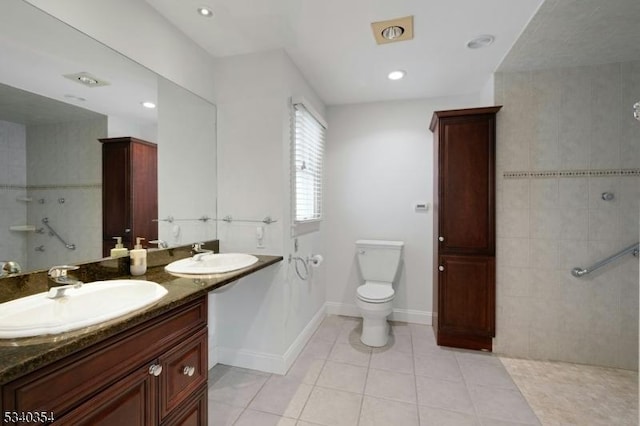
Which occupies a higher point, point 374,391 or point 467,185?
point 467,185

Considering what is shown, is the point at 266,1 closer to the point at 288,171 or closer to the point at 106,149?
the point at 288,171

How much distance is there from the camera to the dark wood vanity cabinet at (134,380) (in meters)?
0.76

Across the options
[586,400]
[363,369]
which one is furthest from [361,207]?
[586,400]

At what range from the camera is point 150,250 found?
1746 millimetres

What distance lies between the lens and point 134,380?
1009mm

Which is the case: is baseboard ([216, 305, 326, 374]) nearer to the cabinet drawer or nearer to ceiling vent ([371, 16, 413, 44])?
the cabinet drawer

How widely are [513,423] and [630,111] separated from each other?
96.0 inches

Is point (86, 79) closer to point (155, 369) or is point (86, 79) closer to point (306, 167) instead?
point (155, 369)

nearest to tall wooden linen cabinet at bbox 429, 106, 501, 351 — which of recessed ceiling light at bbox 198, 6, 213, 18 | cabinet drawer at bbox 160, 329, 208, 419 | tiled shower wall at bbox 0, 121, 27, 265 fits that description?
recessed ceiling light at bbox 198, 6, 213, 18

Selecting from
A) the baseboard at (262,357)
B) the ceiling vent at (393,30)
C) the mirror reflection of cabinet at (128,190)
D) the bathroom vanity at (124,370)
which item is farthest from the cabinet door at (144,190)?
the ceiling vent at (393,30)

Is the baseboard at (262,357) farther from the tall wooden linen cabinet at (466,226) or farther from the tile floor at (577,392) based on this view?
the tile floor at (577,392)

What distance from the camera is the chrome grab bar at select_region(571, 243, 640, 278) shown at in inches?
86.5

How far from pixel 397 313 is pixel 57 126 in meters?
3.19

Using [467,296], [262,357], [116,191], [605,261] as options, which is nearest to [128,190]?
[116,191]
